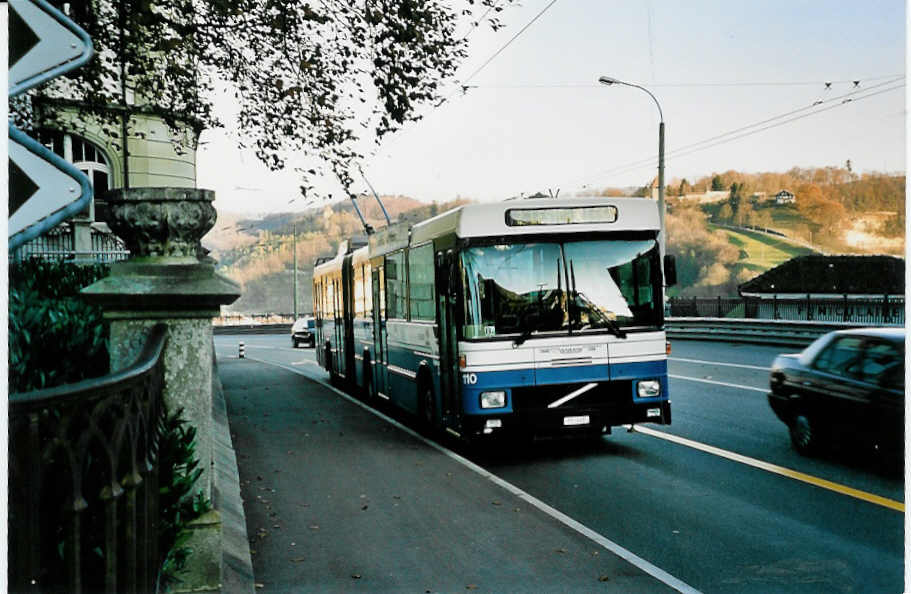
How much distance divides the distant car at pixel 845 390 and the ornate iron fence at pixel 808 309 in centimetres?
131

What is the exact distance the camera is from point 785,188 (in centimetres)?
809

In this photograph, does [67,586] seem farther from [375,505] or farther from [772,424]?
[772,424]

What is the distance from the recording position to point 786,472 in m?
9.16

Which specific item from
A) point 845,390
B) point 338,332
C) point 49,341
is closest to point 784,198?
point 845,390

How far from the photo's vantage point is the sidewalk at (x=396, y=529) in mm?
5984

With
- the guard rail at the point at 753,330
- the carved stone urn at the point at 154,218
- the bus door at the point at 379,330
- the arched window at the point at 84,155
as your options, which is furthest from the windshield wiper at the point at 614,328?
the arched window at the point at 84,155

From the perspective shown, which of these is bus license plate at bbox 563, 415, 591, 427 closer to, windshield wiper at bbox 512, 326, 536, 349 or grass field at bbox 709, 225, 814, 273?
windshield wiper at bbox 512, 326, 536, 349

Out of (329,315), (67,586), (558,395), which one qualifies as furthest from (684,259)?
(329,315)

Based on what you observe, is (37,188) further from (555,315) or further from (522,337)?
(555,315)

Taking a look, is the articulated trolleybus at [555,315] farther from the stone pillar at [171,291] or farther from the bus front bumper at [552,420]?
the stone pillar at [171,291]

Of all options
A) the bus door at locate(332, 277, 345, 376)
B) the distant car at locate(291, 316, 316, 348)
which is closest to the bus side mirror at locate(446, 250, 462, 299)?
the bus door at locate(332, 277, 345, 376)

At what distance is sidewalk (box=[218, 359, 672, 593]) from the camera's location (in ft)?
19.6

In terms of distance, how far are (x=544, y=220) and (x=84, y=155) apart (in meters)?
11.3

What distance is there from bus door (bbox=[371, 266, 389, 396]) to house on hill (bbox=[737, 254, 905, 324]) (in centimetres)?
530
